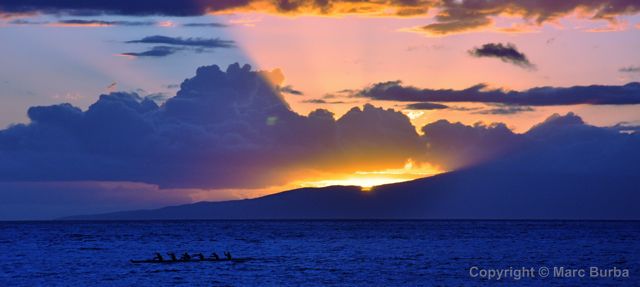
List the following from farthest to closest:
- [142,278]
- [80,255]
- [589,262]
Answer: [80,255]
[589,262]
[142,278]

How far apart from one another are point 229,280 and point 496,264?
36.4 metres

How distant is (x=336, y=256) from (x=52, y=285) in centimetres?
4834

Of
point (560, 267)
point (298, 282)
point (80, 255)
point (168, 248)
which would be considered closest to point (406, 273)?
point (298, 282)

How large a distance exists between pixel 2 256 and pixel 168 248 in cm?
3263

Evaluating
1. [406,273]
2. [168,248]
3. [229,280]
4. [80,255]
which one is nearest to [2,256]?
[80,255]

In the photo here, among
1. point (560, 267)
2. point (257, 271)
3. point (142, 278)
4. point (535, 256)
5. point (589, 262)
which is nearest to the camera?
point (142, 278)

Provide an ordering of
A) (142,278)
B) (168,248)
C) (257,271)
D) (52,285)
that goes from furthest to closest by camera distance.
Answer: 1. (168,248)
2. (257,271)
3. (142,278)
4. (52,285)

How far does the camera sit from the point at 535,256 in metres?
121

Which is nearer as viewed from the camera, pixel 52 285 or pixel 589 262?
pixel 52 285

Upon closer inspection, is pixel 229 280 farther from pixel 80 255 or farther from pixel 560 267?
pixel 80 255

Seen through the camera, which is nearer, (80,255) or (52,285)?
(52,285)

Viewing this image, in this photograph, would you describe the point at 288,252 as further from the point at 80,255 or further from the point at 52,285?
the point at 52,285

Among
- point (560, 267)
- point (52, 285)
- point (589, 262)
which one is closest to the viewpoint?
point (52, 285)

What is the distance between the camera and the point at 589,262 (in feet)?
358
